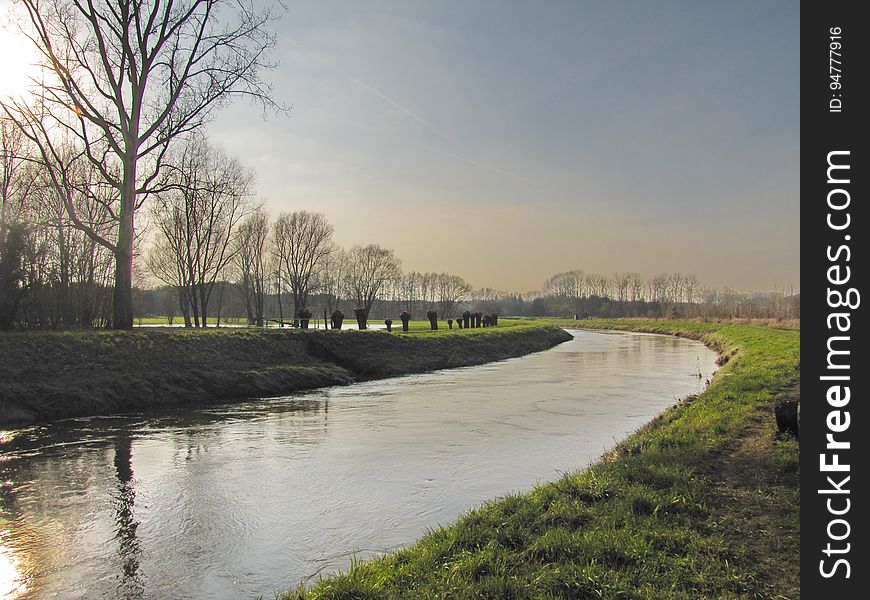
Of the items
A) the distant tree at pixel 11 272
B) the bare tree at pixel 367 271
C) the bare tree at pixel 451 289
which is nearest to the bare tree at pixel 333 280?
the bare tree at pixel 367 271

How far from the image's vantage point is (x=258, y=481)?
7.71 m

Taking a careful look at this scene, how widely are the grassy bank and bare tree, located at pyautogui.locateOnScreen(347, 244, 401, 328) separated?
75372 millimetres

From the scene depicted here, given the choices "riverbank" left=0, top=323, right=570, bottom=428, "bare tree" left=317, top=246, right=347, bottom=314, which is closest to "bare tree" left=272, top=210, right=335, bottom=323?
"bare tree" left=317, top=246, right=347, bottom=314

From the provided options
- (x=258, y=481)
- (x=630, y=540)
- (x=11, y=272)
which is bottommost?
(x=258, y=481)

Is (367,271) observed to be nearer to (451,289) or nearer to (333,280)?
(333,280)

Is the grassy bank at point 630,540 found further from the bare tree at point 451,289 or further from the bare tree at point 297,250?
the bare tree at point 451,289

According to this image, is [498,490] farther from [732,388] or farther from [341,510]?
[732,388]

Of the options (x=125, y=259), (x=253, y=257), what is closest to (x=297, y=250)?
(x=253, y=257)

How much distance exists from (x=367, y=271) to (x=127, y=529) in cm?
7677

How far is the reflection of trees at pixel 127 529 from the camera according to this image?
14.9ft

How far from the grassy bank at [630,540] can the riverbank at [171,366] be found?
10989 millimetres

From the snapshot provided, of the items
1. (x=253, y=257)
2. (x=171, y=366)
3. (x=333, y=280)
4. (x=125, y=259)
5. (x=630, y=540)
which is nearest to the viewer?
(x=630, y=540)
